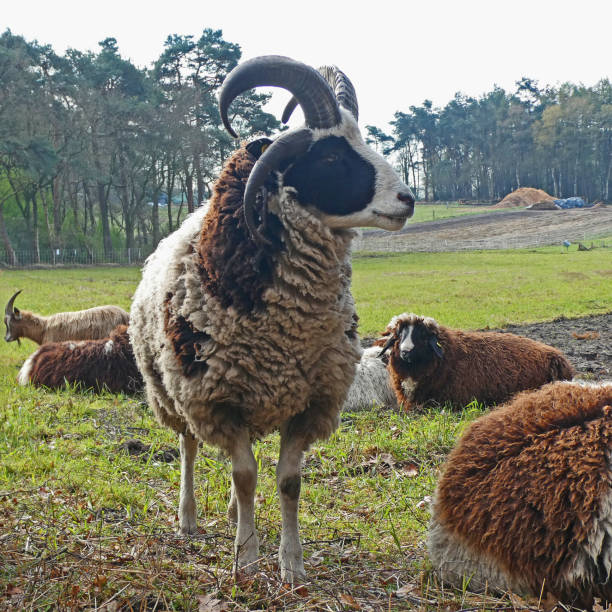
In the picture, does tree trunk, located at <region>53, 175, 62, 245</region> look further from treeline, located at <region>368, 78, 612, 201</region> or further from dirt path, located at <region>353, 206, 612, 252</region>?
treeline, located at <region>368, 78, 612, 201</region>

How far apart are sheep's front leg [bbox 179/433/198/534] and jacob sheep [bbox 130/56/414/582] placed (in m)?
0.88

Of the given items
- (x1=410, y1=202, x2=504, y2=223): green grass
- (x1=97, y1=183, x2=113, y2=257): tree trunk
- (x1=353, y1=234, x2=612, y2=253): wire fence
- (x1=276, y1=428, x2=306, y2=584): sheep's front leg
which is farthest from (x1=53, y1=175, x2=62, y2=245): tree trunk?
(x1=276, y1=428, x2=306, y2=584): sheep's front leg

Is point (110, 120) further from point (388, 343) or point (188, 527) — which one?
point (188, 527)

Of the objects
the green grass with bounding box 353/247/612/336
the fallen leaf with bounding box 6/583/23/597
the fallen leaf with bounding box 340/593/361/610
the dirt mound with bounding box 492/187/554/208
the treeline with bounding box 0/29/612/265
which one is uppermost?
the treeline with bounding box 0/29/612/265

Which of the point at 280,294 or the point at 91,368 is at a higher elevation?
the point at 280,294

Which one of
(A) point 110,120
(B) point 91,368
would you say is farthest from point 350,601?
(A) point 110,120

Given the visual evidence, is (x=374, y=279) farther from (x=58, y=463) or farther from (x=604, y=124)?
(x=604, y=124)

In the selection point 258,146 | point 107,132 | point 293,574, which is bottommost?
point 293,574

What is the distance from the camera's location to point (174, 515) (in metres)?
4.88

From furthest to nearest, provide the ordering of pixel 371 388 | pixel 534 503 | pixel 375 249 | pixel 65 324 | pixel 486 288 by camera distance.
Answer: pixel 375 249
pixel 486 288
pixel 65 324
pixel 371 388
pixel 534 503

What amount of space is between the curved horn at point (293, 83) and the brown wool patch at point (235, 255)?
471 mm

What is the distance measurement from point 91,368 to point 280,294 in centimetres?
641

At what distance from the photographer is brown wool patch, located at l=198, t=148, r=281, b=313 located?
3.89m

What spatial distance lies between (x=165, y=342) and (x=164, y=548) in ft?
4.04
